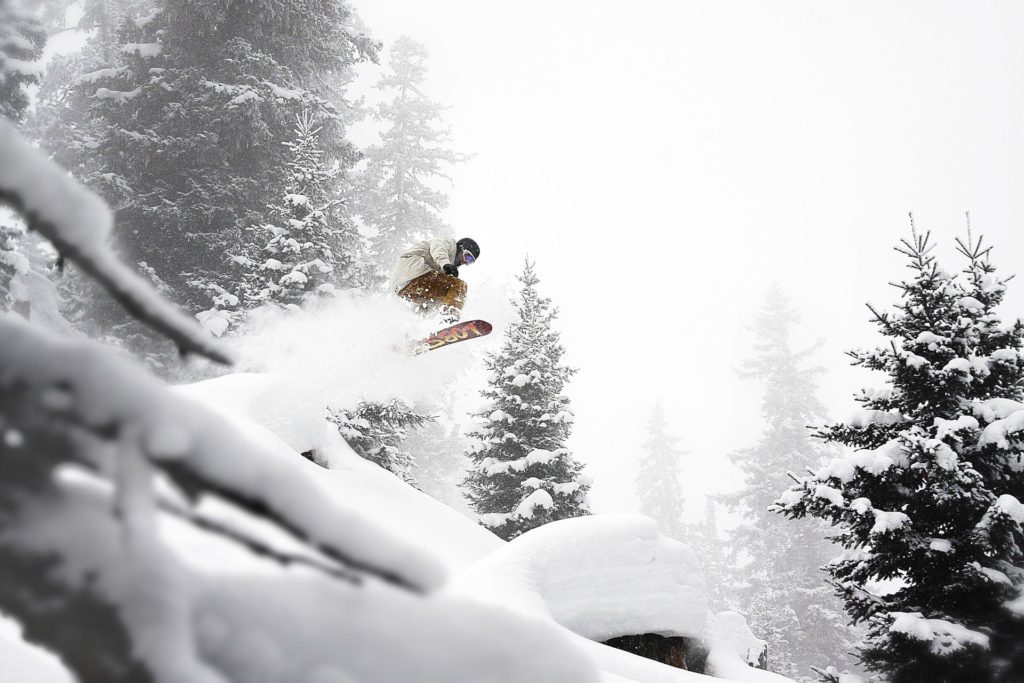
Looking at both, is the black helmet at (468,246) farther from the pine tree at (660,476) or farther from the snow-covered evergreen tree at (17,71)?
the pine tree at (660,476)

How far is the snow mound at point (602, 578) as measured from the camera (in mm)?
5664

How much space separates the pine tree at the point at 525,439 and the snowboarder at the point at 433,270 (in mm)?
4712

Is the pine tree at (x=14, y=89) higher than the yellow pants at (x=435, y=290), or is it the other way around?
the pine tree at (x=14, y=89)

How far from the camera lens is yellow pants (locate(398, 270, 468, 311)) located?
988cm

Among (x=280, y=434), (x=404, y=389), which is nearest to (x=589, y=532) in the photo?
(x=280, y=434)

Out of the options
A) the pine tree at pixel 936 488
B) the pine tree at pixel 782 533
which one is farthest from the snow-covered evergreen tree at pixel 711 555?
the pine tree at pixel 936 488

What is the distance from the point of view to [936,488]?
5.54 metres

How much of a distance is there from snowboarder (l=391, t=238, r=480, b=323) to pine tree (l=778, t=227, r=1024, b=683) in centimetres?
550

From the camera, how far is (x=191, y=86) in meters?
14.6

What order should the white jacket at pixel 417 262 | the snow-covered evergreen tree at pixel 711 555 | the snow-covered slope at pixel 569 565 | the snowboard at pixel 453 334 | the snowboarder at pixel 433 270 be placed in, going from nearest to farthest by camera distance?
the snow-covered slope at pixel 569 565, the snowboarder at pixel 433 270, the white jacket at pixel 417 262, the snowboard at pixel 453 334, the snow-covered evergreen tree at pixel 711 555

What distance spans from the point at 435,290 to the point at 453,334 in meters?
1.93

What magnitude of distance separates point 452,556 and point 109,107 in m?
13.2

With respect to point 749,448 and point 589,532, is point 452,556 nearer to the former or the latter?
point 589,532

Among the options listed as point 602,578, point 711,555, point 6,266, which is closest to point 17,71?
point 6,266
